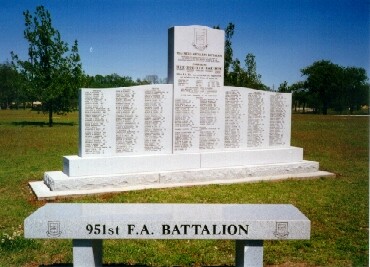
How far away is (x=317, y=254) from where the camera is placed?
5.67 metres

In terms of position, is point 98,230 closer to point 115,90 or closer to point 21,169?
point 115,90

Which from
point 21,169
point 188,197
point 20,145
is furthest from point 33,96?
point 188,197

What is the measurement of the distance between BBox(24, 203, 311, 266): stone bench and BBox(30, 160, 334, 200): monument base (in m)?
4.76

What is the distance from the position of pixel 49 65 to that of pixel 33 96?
107 inches

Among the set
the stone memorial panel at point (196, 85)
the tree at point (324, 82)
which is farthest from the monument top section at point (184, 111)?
the tree at point (324, 82)

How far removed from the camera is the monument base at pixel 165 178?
9188 millimetres

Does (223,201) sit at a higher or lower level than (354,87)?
lower

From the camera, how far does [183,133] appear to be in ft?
34.7

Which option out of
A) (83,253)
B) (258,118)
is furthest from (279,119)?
(83,253)

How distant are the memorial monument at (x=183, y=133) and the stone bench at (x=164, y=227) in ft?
15.8

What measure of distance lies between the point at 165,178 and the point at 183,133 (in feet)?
4.39

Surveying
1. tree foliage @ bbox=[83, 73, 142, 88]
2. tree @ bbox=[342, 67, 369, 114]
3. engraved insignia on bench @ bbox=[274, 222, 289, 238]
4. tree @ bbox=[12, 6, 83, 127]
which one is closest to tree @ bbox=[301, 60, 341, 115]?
tree @ bbox=[342, 67, 369, 114]

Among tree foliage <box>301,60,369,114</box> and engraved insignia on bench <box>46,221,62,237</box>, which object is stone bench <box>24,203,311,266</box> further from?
tree foliage <box>301,60,369,114</box>

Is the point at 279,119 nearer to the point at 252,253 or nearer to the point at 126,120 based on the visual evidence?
the point at 126,120
